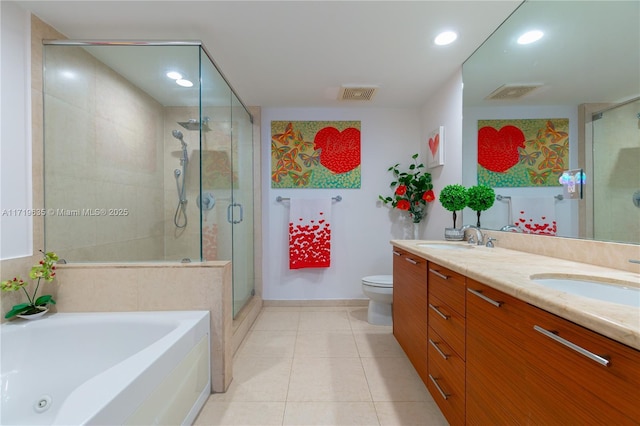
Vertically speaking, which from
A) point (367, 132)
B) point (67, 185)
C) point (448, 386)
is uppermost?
point (367, 132)

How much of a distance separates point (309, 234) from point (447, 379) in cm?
189

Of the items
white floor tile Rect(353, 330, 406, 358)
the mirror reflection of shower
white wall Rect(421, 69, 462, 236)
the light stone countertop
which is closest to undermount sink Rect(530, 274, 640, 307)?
the light stone countertop

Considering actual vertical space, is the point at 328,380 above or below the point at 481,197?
below

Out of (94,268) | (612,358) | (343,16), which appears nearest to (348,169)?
(343,16)

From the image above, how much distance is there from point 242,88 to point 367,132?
4.49ft

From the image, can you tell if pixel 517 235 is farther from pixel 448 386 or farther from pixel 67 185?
pixel 67 185

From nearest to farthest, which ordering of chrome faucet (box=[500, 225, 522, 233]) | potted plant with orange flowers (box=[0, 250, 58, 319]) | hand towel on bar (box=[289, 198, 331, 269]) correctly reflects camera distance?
potted plant with orange flowers (box=[0, 250, 58, 319]) → chrome faucet (box=[500, 225, 522, 233]) → hand towel on bar (box=[289, 198, 331, 269])

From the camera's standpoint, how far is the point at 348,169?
2.97m

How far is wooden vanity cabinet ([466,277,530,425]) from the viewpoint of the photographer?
0.80 meters

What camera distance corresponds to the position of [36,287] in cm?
148

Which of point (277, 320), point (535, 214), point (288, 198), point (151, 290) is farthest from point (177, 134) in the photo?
point (535, 214)

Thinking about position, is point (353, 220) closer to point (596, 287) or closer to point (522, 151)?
point (522, 151)

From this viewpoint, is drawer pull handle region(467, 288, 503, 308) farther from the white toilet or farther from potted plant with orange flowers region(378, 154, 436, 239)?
potted plant with orange flowers region(378, 154, 436, 239)

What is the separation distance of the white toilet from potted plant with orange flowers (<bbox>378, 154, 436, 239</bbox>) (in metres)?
0.76
